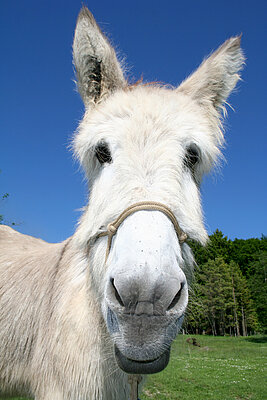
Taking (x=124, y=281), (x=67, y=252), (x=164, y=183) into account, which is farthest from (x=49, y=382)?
(x=164, y=183)

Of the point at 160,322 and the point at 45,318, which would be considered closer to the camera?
the point at 160,322

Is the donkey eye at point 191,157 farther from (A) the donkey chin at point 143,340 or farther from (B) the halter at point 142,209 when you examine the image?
(A) the donkey chin at point 143,340

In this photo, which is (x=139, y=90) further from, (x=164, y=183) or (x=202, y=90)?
(x=164, y=183)

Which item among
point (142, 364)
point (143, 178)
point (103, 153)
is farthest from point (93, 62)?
point (142, 364)

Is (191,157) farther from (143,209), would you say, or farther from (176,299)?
(176,299)

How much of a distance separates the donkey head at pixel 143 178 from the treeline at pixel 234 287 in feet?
67.7

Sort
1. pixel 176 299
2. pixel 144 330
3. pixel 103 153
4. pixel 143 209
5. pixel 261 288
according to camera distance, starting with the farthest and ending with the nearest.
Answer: pixel 261 288, pixel 103 153, pixel 143 209, pixel 176 299, pixel 144 330

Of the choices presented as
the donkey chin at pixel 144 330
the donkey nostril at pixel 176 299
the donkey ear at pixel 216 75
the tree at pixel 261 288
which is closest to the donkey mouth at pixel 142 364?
the donkey chin at pixel 144 330

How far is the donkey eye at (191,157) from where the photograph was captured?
7.37 ft

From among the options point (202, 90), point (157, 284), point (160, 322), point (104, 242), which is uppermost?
point (202, 90)

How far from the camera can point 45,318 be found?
260cm

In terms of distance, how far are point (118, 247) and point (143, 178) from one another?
52 centimetres

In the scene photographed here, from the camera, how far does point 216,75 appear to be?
2.73 m

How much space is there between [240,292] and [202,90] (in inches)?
1828
